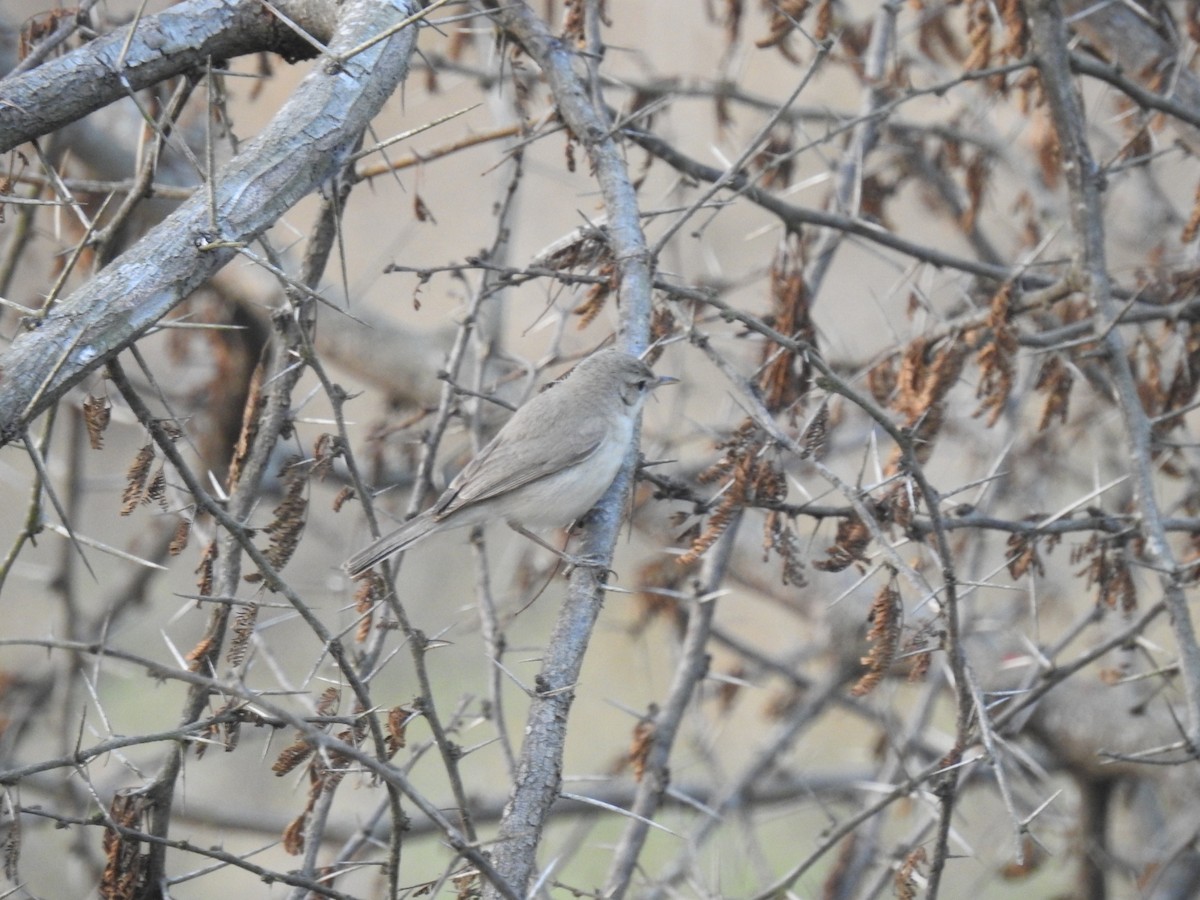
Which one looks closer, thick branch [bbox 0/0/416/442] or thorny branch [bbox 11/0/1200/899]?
thick branch [bbox 0/0/416/442]

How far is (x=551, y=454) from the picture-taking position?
5.26m

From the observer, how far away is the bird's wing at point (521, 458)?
17.0ft

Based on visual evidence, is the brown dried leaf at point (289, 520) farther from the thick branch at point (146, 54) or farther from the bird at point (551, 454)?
the bird at point (551, 454)

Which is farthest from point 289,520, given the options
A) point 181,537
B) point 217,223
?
point 217,223

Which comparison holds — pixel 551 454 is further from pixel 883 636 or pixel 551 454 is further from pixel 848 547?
pixel 883 636

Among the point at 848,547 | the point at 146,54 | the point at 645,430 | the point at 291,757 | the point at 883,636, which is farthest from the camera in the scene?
the point at 645,430

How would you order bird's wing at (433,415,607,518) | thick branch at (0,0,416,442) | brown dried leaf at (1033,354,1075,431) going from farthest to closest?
bird's wing at (433,415,607,518) → brown dried leaf at (1033,354,1075,431) → thick branch at (0,0,416,442)

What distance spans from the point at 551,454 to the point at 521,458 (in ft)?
0.51

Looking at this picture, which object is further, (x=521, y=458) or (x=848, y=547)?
(x=521, y=458)

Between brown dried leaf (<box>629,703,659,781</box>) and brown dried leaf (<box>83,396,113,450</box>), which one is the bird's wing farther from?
brown dried leaf (<box>83,396,113,450</box>)

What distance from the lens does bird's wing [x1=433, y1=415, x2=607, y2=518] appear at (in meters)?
5.20

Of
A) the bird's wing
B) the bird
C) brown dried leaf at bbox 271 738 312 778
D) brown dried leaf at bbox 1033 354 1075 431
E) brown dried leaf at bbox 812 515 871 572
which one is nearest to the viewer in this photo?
brown dried leaf at bbox 271 738 312 778

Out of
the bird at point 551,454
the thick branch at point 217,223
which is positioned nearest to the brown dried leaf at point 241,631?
the thick branch at point 217,223

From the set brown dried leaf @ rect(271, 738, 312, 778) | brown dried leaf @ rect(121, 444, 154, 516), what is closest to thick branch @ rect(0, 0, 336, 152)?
brown dried leaf @ rect(121, 444, 154, 516)
